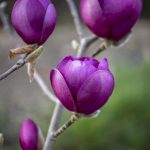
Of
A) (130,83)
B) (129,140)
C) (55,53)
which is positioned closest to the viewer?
(129,140)

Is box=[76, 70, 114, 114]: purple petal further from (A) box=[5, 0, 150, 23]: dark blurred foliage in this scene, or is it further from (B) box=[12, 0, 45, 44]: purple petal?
(A) box=[5, 0, 150, 23]: dark blurred foliage

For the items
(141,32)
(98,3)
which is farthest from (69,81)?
(141,32)

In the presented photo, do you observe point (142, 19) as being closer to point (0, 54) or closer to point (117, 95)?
point (0, 54)

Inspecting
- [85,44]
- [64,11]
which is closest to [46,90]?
[85,44]

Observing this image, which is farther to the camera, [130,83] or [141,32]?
[141,32]

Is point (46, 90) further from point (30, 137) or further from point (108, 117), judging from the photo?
point (108, 117)

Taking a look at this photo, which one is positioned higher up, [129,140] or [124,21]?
[124,21]
